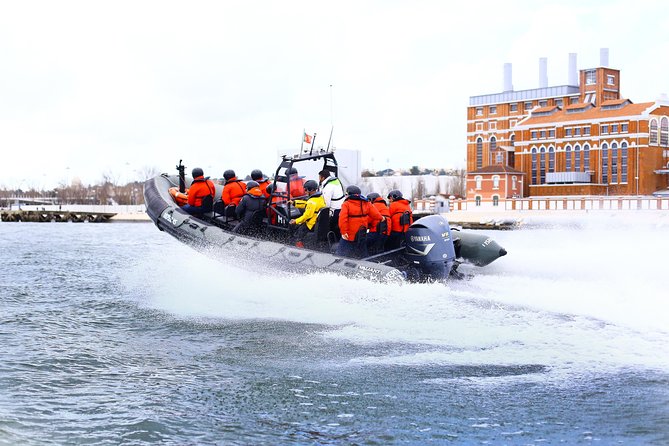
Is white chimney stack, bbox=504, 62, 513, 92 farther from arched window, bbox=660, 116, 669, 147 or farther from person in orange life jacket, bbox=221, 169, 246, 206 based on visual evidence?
person in orange life jacket, bbox=221, 169, 246, 206

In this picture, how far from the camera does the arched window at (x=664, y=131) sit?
263 feet

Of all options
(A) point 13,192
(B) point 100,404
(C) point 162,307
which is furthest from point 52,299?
(A) point 13,192

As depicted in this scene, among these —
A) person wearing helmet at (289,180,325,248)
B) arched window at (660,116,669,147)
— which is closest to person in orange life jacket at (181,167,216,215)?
person wearing helmet at (289,180,325,248)

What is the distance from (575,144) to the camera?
3285 inches

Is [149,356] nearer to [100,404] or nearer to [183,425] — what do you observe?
[100,404]

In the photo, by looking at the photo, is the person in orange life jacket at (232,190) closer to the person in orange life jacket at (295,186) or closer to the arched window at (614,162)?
the person in orange life jacket at (295,186)

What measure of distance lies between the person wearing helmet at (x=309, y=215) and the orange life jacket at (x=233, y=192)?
1.69 m

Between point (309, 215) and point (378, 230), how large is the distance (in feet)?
3.78

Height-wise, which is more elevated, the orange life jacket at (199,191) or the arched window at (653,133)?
the arched window at (653,133)

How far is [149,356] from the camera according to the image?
9.23 meters

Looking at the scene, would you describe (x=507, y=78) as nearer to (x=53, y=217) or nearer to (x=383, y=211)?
(x=53, y=217)

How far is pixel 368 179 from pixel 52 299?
353 ft

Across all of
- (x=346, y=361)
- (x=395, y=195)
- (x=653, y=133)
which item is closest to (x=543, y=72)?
(x=653, y=133)

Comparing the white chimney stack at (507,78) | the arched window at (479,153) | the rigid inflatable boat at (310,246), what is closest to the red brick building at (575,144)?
the arched window at (479,153)
